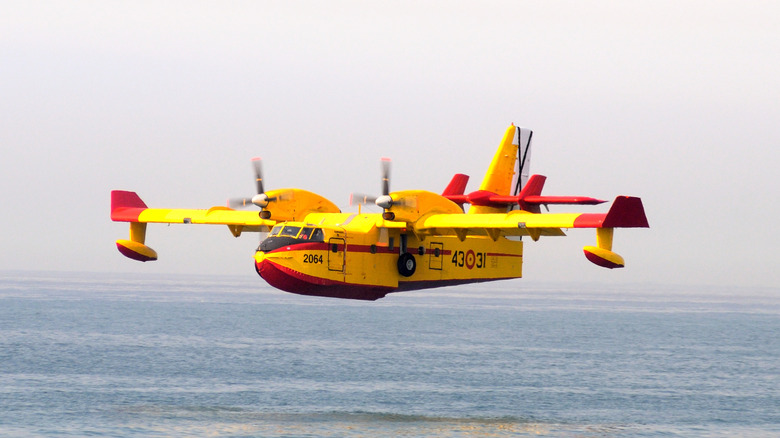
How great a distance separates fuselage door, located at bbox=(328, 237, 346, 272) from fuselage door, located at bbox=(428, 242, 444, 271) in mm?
4627

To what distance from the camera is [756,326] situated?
153625 mm

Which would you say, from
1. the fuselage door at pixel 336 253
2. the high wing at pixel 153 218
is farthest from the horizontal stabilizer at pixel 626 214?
the high wing at pixel 153 218

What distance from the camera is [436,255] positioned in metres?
36.9

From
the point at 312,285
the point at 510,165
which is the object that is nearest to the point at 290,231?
the point at 312,285

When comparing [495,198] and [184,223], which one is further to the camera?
[184,223]

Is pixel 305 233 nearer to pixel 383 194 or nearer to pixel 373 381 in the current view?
pixel 383 194

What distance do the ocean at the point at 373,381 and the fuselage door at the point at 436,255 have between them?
1510cm

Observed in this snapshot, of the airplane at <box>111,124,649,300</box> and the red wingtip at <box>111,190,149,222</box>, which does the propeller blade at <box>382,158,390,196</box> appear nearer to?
the airplane at <box>111,124,649,300</box>

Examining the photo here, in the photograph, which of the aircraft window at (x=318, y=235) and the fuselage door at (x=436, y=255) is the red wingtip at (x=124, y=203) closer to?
the aircraft window at (x=318, y=235)

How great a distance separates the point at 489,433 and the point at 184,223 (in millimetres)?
21224

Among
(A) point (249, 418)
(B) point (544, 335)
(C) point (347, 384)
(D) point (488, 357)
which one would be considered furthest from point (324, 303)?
(A) point (249, 418)

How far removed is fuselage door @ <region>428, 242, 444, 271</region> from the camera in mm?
36719

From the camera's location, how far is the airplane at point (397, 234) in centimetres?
3225

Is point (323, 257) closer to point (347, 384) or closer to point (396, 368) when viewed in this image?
point (347, 384)
